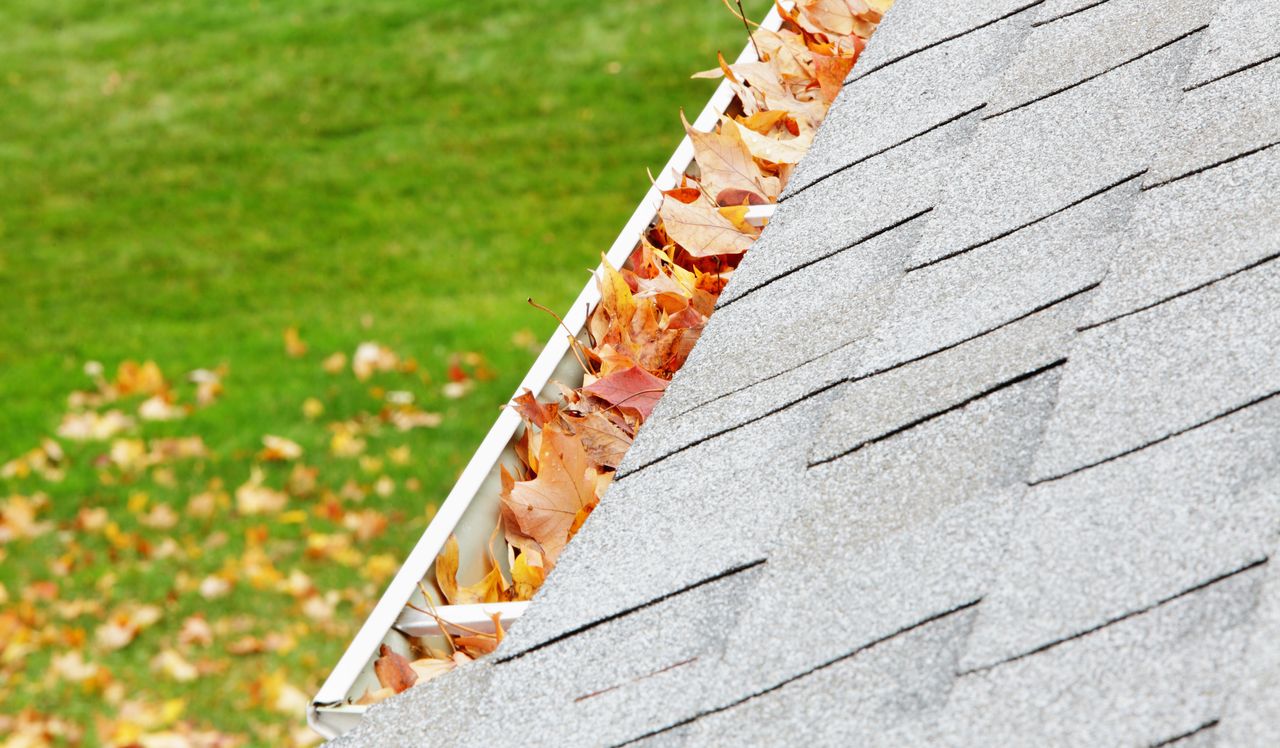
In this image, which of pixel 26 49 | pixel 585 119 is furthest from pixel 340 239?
pixel 26 49

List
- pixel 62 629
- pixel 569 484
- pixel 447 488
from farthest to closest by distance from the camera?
pixel 447 488, pixel 62 629, pixel 569 484

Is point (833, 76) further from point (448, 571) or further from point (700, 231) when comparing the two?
point (448, 571)

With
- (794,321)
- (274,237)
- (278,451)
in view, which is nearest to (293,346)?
(278,451)

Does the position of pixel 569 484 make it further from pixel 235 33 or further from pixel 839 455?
pixel 235 33

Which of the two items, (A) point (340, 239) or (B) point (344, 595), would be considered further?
(A) point (340, 239)

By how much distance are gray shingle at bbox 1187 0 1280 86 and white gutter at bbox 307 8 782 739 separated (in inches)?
29.2

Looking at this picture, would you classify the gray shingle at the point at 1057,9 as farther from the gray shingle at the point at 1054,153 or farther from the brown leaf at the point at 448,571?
the brown leaf at the point at 448,571

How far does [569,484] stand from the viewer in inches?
66.9

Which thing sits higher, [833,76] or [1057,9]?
[1057,9]

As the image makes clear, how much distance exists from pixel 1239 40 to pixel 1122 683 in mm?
982

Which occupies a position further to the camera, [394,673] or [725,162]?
[725,162]

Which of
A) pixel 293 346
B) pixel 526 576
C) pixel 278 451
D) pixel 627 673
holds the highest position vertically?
pixel 627 673

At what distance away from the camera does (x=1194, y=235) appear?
4.05 ft

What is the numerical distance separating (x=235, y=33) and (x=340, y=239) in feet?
11.0
